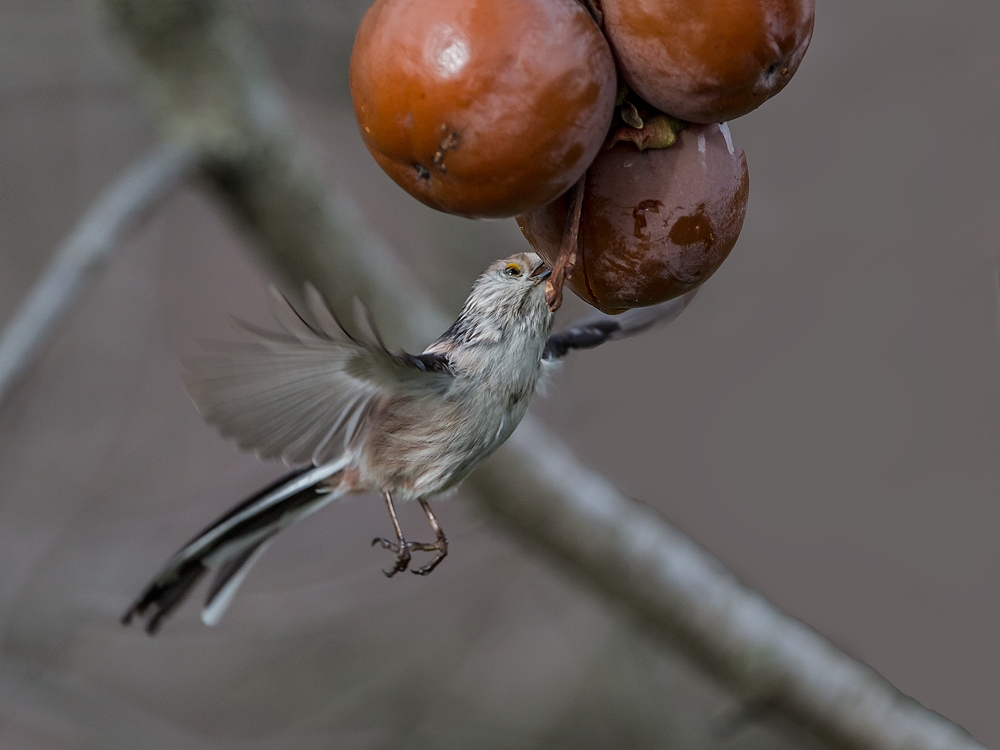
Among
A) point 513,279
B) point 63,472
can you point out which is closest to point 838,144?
point 513,279

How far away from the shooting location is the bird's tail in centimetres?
167

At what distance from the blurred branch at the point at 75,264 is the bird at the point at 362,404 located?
0.81 feet

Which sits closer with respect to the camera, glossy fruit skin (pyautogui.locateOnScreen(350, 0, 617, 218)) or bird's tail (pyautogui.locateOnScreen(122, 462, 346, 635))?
glossy fruit skin (pyautogui.locateOnScreen(350, 0, 617, 218))

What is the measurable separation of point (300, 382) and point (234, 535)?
0.53m

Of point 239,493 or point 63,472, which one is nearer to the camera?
point 63,472

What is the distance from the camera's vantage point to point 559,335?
158 centimetres

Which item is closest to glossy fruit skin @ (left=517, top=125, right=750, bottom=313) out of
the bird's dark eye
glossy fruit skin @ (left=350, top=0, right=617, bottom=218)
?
glossy fruit skin @ (left=350, top=0, right=617, bottom=218)

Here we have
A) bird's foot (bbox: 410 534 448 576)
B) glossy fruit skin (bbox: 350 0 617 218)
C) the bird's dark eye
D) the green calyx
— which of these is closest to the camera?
glossy fruit skin (bbox: 350 0 617 218)

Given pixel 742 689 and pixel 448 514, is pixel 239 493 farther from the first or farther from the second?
pixel 742 689

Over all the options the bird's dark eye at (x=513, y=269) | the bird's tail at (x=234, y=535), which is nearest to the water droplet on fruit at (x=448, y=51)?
the bird's dark eye at (x=513, y=269)

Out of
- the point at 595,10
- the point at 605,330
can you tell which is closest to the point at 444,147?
the point at 595,10

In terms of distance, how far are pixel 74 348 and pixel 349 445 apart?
1909 millimetres

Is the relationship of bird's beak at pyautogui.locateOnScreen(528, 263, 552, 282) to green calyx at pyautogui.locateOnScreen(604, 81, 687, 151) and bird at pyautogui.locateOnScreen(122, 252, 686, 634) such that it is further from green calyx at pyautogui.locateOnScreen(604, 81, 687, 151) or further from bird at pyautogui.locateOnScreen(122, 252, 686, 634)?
green calyx at pyautogui.locateOnScreen(604, 81, 687, 151)

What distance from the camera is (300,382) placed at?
1.29 m
